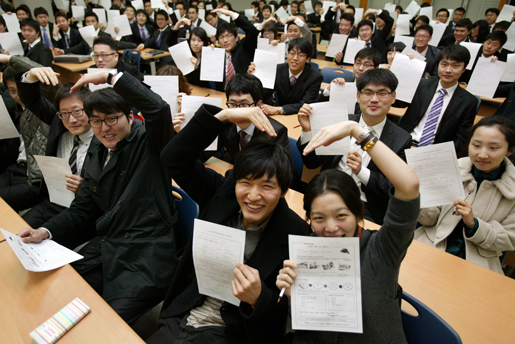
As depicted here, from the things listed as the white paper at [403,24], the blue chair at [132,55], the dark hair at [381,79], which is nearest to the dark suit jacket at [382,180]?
the dark hair at [381,79]

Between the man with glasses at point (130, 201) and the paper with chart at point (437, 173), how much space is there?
4.71 ft

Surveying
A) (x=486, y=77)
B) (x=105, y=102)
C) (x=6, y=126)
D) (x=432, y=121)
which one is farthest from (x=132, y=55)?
(x=486, y=77)

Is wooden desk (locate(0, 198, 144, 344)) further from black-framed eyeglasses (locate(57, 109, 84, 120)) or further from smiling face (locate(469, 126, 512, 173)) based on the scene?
smiling face (locate(469, 126, 512, 173))

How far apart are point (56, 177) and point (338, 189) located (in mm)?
1960

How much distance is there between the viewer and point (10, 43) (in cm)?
475

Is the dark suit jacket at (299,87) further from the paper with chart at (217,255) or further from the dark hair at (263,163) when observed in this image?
the paper with chart at (217,255)

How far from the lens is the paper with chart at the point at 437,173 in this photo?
170cm

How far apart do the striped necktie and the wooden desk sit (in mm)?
3258

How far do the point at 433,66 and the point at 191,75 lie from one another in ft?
12.5

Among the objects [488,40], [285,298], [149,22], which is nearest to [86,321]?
[285,298]

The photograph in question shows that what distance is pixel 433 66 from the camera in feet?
Answer: 15.9

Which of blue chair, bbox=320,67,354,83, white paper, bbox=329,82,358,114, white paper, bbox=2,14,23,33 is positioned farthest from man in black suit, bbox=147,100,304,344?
white paper, bbox=2,14,23,33

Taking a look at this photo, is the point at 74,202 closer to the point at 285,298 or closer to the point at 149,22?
the point at 285,298

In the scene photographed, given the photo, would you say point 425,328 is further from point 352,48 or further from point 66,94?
point 352,48
